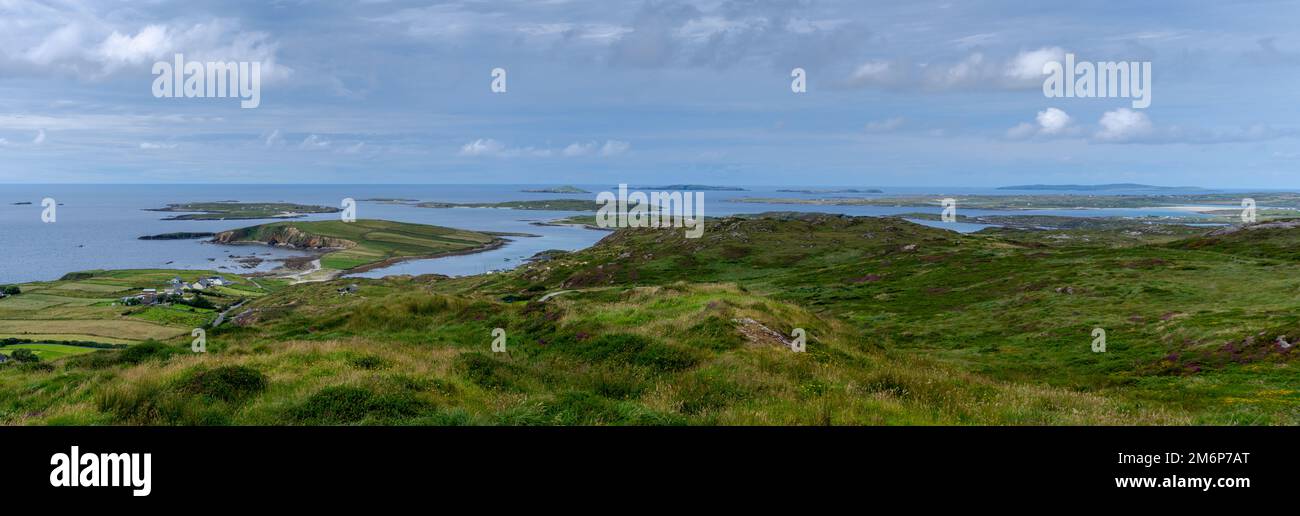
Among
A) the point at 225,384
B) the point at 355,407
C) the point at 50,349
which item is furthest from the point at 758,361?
the point at 50,349

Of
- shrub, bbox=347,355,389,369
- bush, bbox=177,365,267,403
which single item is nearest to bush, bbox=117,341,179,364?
shrub, bbox=347,355,389,369

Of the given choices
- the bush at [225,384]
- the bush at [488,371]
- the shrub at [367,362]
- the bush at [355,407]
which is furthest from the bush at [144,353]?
the bush at [355,407]

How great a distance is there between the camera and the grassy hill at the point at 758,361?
47.0 ft

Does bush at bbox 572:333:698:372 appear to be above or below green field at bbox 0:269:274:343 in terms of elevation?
above

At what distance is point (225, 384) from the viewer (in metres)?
16.3

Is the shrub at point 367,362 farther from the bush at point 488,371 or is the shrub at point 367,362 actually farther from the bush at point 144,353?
the bush at point 144,353

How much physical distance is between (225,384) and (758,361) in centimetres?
1418

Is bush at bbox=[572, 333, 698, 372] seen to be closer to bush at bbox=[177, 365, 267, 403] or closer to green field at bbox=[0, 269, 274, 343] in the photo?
bush at bbox=[177, 365, 267, 403]

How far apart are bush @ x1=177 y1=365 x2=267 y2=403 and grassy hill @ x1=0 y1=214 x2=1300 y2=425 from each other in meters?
0.06

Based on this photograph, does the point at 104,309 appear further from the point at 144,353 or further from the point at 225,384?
the point at 225,384

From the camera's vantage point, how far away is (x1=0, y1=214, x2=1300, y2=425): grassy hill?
14.3 meters
